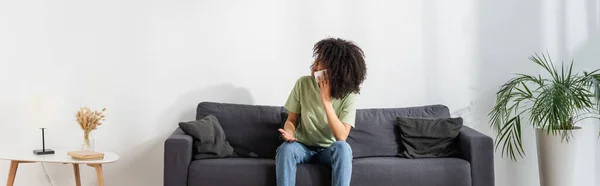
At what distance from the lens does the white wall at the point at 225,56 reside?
4215 millimetres

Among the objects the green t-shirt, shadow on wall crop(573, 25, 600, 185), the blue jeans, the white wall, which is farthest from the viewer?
shadow on wall crop(573, 25, 600, 185)

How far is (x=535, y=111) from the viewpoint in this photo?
4004 mm

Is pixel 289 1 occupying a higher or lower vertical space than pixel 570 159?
higher

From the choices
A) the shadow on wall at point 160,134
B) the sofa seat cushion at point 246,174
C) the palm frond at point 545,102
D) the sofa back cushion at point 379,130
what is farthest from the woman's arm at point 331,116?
the palm frond at point 545,102

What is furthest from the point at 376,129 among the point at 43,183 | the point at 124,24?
the point at 43,183

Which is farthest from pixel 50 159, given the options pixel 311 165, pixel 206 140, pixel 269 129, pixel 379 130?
pixel 379 130

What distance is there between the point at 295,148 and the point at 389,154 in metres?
0.73

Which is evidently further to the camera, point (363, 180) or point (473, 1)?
point (473, 1)

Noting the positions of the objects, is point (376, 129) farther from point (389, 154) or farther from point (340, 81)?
point (340, 81)

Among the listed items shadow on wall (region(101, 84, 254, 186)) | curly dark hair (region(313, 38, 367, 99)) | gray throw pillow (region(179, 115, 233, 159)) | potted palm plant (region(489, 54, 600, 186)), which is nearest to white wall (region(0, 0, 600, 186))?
shadow on wall (region(101, 84, 254, 186))

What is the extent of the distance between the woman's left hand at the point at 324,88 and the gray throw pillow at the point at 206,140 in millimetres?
649

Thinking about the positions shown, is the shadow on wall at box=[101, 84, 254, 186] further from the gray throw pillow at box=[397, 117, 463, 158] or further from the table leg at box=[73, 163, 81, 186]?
the gray throw pillow at box=[397, 117, 463, 158]

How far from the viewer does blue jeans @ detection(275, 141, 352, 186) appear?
3.39 m

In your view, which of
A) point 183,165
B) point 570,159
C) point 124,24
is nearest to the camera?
point 183,165
